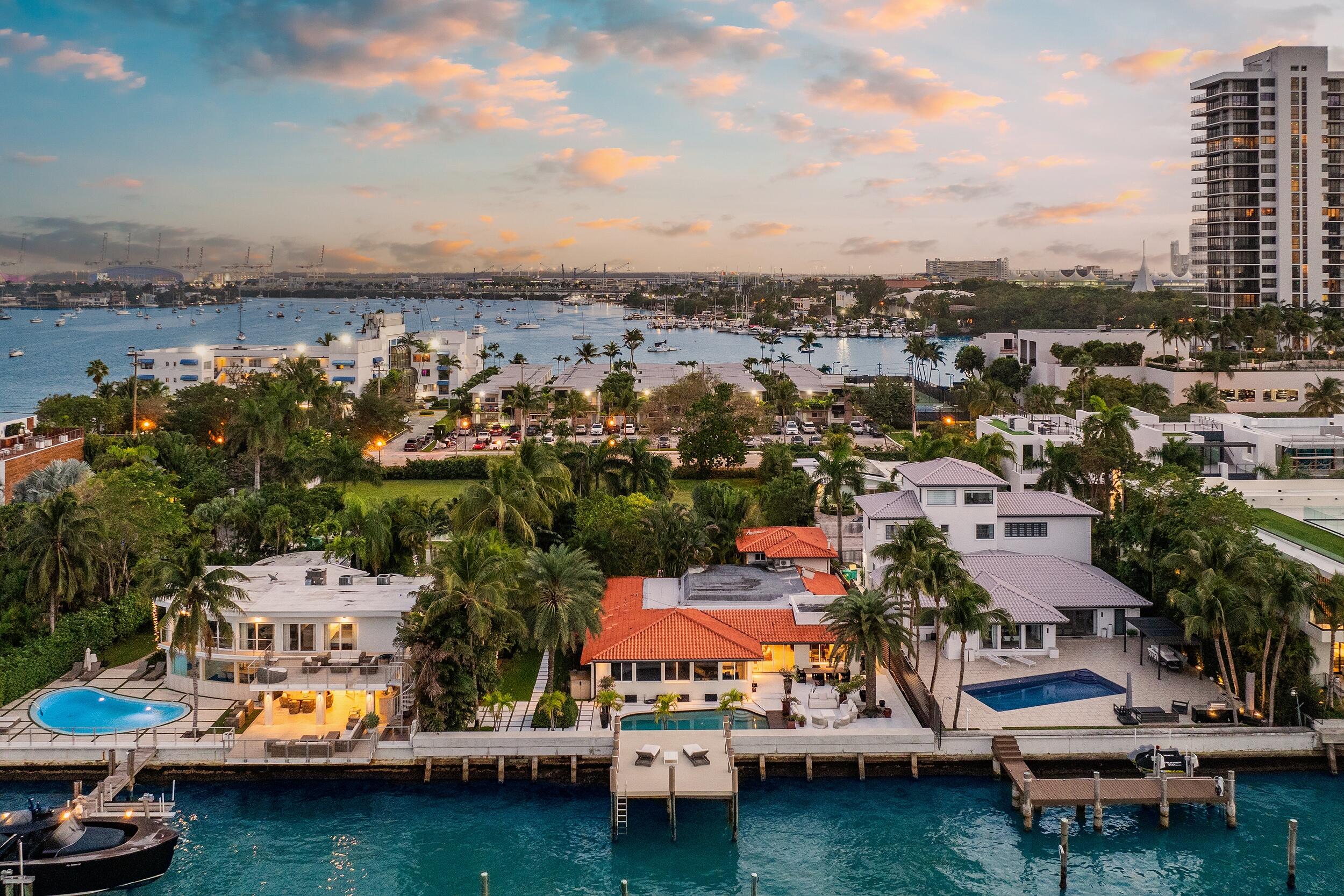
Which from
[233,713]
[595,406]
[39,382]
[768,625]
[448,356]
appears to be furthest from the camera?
[39,382]

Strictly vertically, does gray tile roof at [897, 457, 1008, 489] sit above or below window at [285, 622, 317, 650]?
above

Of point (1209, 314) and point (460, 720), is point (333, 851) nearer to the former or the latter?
point (460, 720)

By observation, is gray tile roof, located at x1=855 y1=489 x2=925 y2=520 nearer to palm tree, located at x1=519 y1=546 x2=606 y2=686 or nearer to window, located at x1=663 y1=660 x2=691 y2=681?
window, located at x1=663 y1=660 x2=691 y2=681

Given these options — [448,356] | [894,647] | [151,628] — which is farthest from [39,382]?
[894,647]

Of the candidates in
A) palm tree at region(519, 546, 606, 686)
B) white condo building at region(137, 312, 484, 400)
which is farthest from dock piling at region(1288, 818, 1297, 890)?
white condo building at region(137, 312, 484, 400)

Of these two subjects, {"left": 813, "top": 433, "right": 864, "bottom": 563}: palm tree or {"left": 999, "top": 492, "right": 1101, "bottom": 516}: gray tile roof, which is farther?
{"left": 813, "top": 433, "right": 864, "bottom": 563}: palm tree

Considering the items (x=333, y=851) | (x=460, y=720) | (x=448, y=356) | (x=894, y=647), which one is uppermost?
(x=448, y=356)

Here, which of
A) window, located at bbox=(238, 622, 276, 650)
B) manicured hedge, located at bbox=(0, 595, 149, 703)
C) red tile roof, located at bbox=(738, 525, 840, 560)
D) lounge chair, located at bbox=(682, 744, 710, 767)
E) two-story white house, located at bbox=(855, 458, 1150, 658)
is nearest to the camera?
lounge chair, located at bbox=(682, 744, 710, 767)
